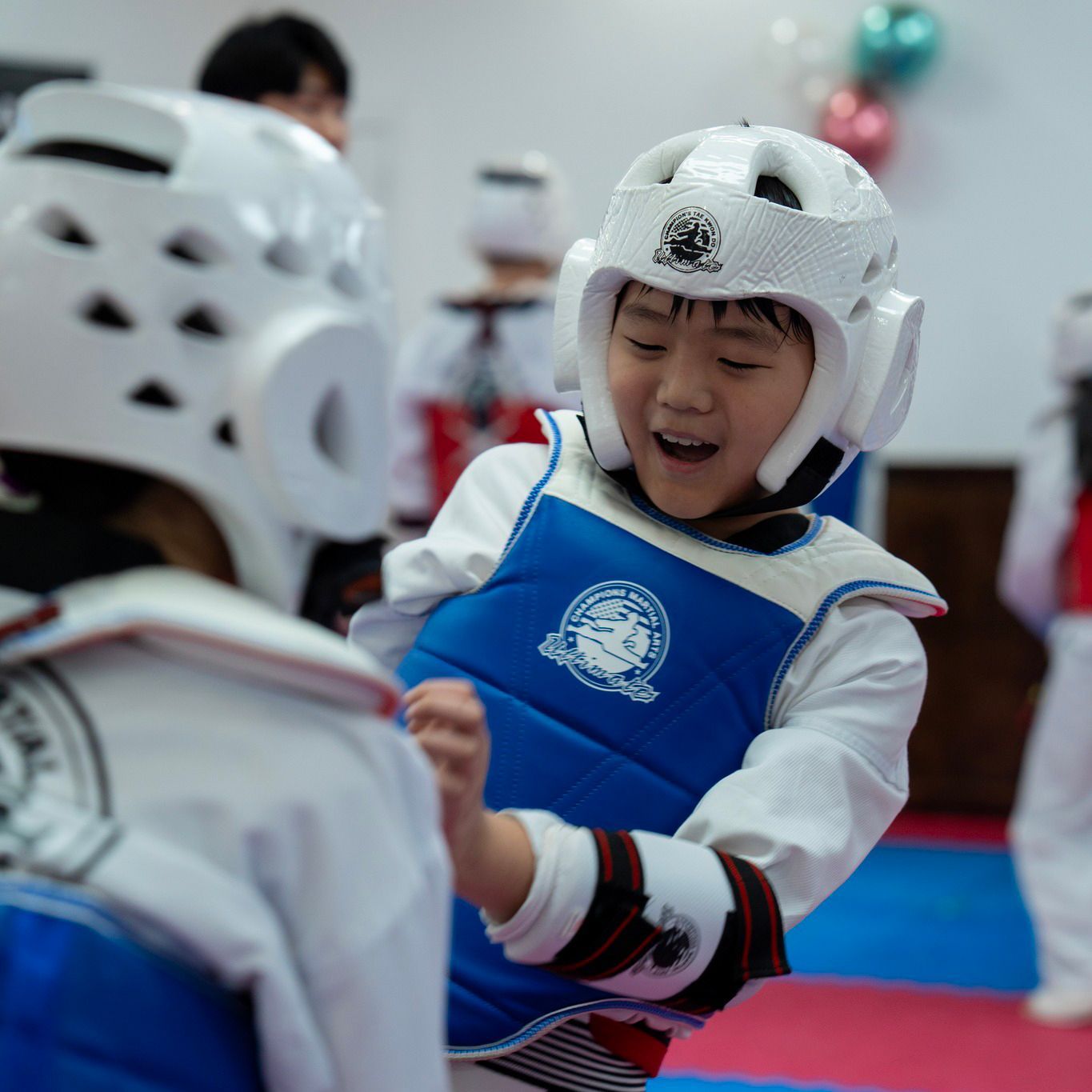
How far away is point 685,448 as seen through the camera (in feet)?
5.78

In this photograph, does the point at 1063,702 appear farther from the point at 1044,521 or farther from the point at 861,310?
the point at 861,310

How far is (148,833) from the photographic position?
3.12ft

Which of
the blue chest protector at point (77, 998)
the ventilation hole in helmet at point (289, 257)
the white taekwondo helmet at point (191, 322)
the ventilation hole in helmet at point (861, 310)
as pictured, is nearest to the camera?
the blue chest protector at point (77, 998)

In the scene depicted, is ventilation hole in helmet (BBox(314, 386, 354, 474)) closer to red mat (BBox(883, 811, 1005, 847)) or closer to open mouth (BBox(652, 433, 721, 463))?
open mouth (BBox(652, 433, 721, 463))

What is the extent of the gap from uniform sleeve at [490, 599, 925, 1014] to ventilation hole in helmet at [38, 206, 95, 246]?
2.21 ft

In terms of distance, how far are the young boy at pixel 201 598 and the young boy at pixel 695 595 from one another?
0.54m

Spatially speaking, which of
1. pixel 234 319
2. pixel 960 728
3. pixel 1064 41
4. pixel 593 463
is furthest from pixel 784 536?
pixel 1064 41

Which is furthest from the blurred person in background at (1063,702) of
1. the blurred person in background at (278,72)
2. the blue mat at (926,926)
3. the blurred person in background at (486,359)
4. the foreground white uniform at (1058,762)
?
the blurred person in background at (278,72)

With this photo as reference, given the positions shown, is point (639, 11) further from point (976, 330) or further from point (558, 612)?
point (558, 612)

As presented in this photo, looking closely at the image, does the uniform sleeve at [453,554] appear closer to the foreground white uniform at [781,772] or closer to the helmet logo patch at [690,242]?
the foreground white uniform at [781,772]

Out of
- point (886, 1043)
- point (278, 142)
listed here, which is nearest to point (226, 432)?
point (278, 142)

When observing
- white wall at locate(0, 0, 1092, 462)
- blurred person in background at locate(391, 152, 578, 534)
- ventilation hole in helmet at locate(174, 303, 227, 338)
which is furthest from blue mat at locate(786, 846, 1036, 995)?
ventilation hole in helmet at locate(174, 303, 227, 338)

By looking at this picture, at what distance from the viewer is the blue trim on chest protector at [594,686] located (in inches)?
65.5

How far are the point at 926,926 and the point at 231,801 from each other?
457 cm
